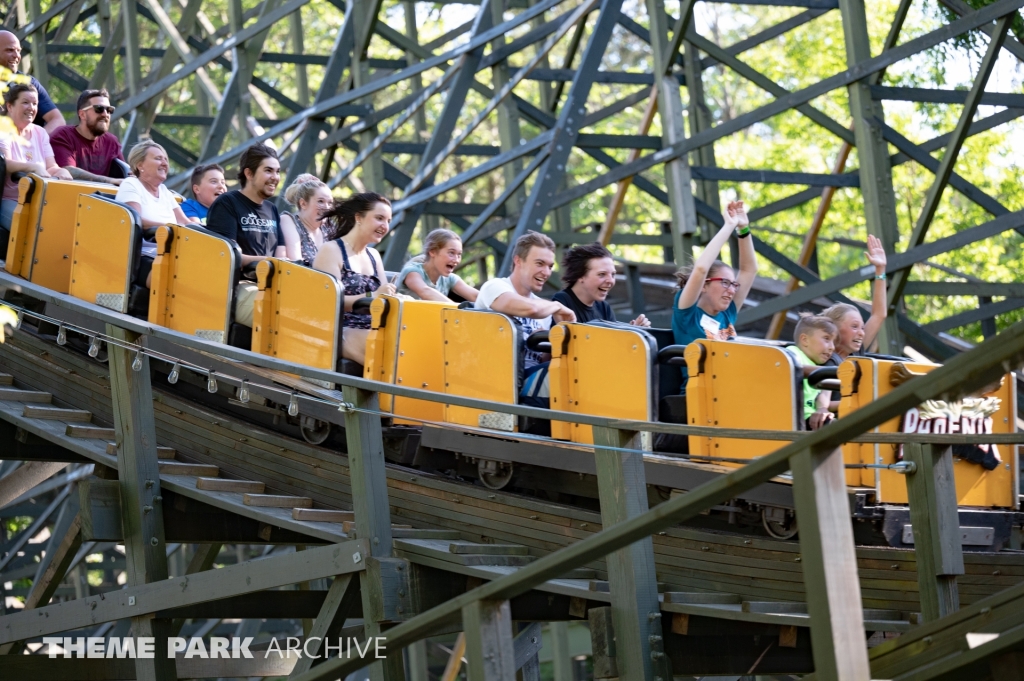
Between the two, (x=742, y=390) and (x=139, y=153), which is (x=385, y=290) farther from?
(x=742, y=390)

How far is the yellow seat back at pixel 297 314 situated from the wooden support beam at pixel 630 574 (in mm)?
1960

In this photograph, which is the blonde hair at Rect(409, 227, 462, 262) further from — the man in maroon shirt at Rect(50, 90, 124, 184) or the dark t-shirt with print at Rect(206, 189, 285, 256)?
the man in maroon shirt at Rect(50, 90, 124, 184)

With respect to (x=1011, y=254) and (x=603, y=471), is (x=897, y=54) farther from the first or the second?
(x=1011, y=254)

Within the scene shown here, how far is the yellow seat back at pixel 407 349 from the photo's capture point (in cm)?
694

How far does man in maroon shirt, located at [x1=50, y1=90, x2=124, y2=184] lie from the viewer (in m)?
9.21

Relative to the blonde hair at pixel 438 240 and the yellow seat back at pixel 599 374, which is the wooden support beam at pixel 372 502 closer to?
the yellow seat back at pixel 599 374

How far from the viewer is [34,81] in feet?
30.6

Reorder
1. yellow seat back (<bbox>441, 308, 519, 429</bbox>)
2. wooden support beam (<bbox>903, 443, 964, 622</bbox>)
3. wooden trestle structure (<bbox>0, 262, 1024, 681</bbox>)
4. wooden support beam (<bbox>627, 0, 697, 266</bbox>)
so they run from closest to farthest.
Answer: wooden trestle structure (<bbox>0, 262, 1024, 681</bbox>)
wooden support beam (<bbox>903, 443, 964, 622</bbox>)
yellow seat back (<bbox>441, 308, 519, 429</bbox>)
wooden support beam (<bbox>627, 0, 697, 266</bbox>)

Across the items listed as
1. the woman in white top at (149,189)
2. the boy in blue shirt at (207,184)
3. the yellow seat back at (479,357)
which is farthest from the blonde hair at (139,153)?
the yellow seat back at (479,357)

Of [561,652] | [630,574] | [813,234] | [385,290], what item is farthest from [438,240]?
[561,652]

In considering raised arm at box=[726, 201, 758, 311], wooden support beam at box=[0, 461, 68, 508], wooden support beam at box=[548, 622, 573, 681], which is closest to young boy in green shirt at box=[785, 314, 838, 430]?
raised arm at box=[726, 201, 758, 311]

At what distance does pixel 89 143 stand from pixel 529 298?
163 inches

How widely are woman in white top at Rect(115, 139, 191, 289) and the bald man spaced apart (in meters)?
1.42

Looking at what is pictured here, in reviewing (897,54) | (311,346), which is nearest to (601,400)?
(311,346)
